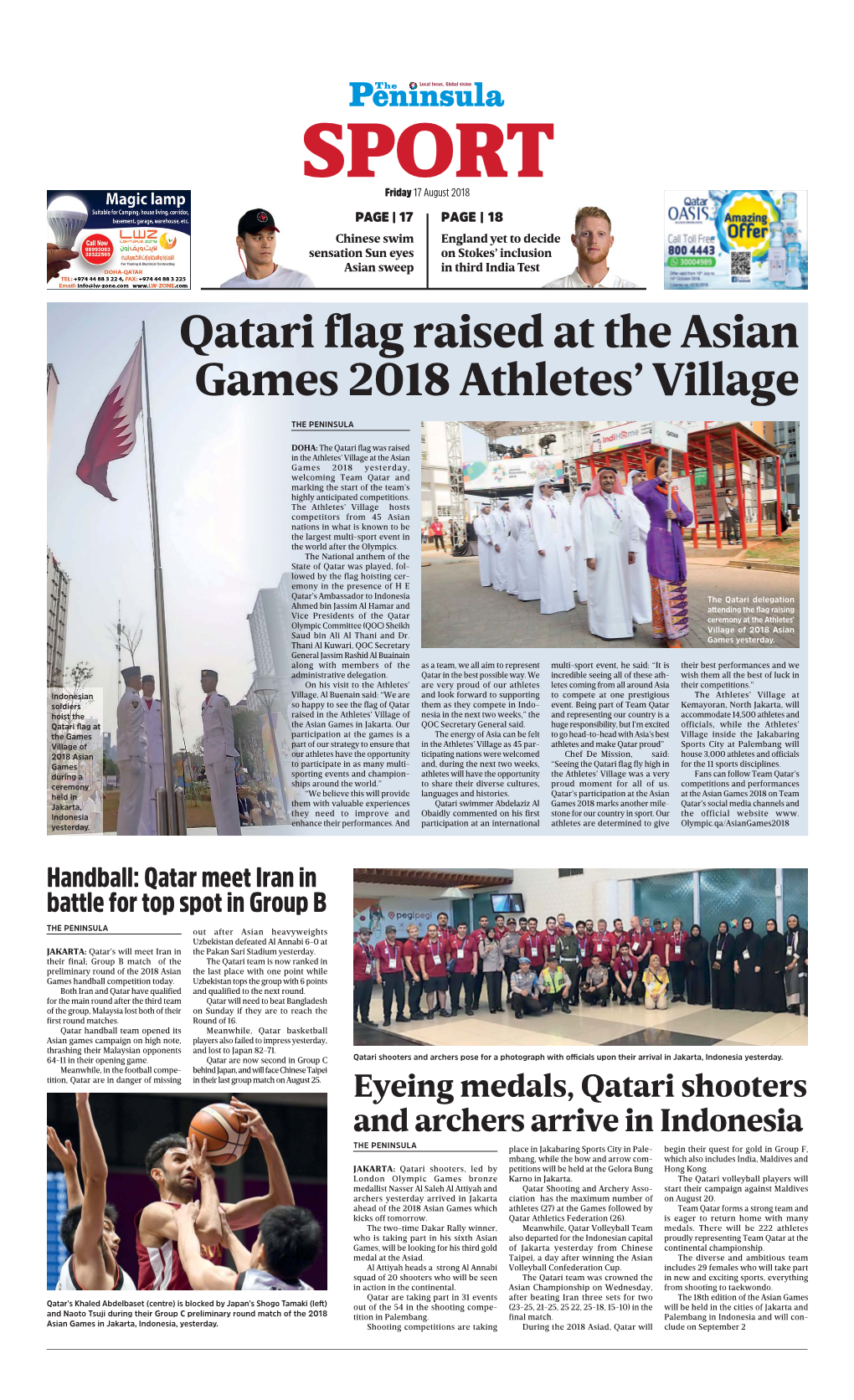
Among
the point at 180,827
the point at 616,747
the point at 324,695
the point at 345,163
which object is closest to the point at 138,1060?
the point at 180,827

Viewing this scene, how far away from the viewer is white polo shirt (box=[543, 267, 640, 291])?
5129mm

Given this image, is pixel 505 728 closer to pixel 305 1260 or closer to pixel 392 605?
pixel 392 605

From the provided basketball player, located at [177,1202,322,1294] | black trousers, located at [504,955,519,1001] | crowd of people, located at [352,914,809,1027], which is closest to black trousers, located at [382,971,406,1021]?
crowd of people, located at [352,914,809,1027]

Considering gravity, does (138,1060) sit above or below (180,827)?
below

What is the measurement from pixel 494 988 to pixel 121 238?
4.89 metres

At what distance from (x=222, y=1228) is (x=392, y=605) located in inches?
139

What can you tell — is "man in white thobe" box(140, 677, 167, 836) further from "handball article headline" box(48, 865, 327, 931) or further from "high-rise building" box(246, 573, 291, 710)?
"high-rise building" box(246, 573, 291, 710)

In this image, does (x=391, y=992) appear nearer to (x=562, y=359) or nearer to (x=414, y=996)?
(x=414, y=996)

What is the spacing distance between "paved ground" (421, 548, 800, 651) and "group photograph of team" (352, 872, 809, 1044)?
4.70 ft

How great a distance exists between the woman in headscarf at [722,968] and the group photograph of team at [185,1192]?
2.31 m

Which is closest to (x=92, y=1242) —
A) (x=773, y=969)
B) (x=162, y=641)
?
(x=162, y=641)

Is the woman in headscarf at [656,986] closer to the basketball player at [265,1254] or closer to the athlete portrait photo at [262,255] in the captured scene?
the basketball player at [265,1254]

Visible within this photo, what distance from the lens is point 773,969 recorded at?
5.03m

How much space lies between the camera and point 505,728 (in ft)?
16.7
